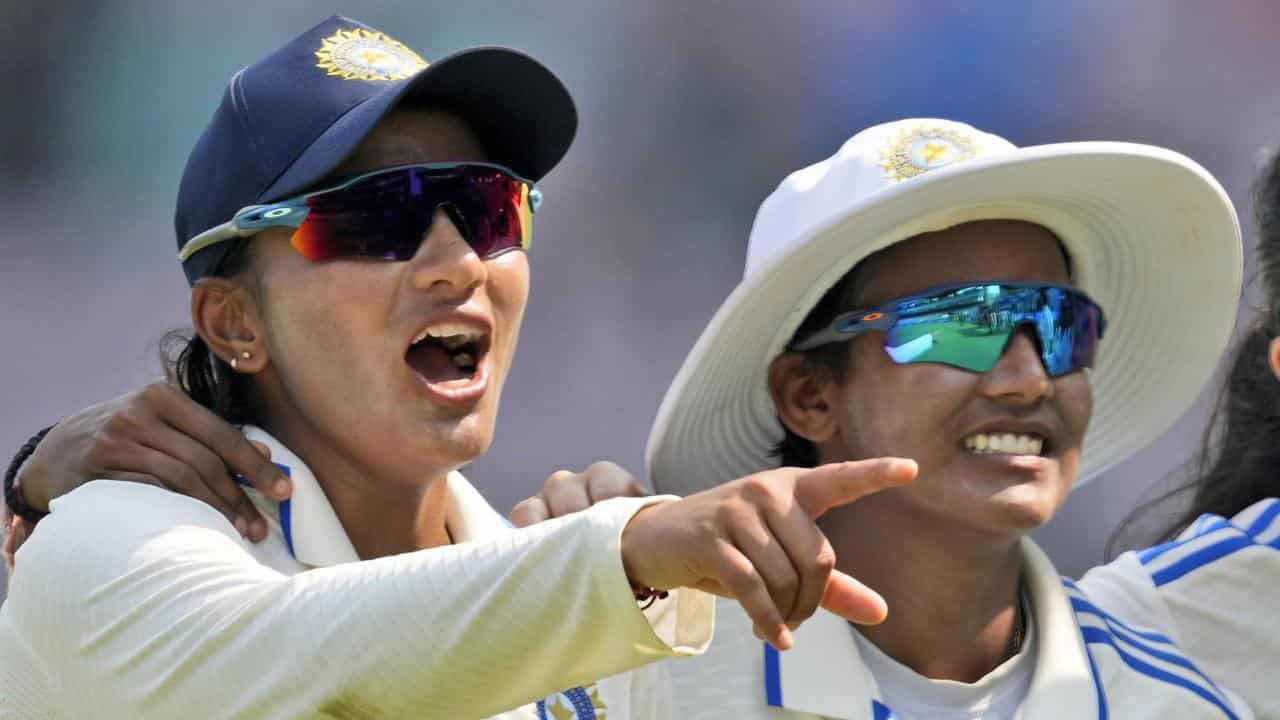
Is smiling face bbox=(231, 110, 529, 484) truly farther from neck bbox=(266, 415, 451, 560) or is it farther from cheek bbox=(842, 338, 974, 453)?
cheek bbox=(842, 338, 974, 453)

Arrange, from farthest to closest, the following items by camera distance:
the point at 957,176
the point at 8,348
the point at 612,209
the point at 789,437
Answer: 1. the point at 612,209
2. the point at 8,348
3. the point at 789,437
4. the point at 957,176

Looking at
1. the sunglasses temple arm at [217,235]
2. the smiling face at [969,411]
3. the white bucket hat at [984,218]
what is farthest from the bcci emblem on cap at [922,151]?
the sunglasses temple arm at [217,235]

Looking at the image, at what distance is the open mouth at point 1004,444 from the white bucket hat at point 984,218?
35 centimetres

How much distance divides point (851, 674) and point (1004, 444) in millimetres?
421

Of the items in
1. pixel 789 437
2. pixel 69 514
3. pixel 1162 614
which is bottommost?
pixel 1162 614

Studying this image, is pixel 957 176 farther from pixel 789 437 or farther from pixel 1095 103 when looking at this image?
pixel 1095 103

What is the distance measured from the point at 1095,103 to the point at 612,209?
67.6 inches

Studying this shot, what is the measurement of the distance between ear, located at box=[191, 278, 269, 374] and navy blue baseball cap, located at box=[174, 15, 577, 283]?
35mm

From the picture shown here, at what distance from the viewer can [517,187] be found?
9.25 ft

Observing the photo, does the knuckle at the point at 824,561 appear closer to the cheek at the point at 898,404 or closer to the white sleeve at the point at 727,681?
the white sleeve at the point at 727,681

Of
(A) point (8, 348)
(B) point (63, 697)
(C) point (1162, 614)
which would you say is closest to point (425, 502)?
(B) point (63, 697)

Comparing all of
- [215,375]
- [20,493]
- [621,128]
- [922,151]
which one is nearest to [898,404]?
[922,151]

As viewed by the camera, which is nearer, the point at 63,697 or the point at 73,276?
the point at 63,697

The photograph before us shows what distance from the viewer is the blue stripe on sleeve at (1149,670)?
2719 millimetres
